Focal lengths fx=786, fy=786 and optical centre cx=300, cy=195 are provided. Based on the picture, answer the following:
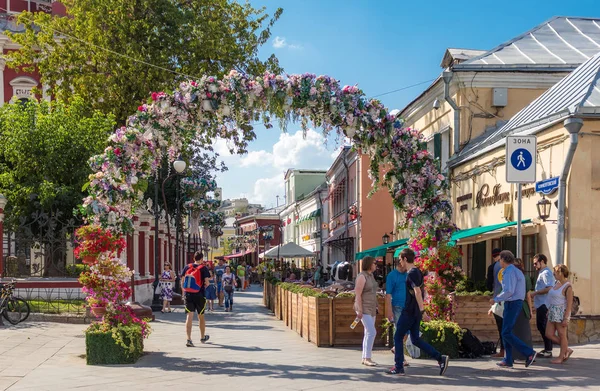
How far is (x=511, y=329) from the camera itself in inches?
447

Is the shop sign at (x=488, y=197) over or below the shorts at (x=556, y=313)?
over

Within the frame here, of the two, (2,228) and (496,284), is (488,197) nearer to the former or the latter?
(496,284)

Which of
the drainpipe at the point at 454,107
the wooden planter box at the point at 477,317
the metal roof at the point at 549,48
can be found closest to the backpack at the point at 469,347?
the wooden planter box at the point at 477,317

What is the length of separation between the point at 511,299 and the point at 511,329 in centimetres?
43

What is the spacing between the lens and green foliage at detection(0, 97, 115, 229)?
1085 inches

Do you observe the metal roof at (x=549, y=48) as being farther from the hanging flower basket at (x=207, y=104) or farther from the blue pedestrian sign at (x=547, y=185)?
the hanging flower basket at (x=207, y=104)

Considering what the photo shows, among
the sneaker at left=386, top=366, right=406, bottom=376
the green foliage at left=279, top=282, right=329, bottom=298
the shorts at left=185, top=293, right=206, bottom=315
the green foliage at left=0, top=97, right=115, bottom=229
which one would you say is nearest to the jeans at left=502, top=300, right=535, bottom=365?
the sneaker at left=386, top=366, right=406, bottom=376

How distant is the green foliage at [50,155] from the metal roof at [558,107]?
43.7ft

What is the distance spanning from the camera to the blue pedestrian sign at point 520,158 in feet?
39.1

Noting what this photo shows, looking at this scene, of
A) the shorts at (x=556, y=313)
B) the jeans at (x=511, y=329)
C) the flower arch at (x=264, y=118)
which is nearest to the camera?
the jeans at (x=511, y=329)

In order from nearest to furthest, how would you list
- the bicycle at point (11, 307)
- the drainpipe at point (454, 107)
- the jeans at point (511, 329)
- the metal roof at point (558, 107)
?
the jeans at point (511, 329), the metal roof at point (558, 107), the bicycle at point (11, 307), the drainpipe at point (454, 107)

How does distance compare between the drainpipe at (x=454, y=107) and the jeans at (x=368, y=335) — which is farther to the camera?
the drainpipe at (x=454, y=107)

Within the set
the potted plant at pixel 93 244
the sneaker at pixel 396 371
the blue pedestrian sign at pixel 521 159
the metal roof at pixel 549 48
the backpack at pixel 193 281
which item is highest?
the metal roof at pixel 549 48

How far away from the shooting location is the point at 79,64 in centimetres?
2981
